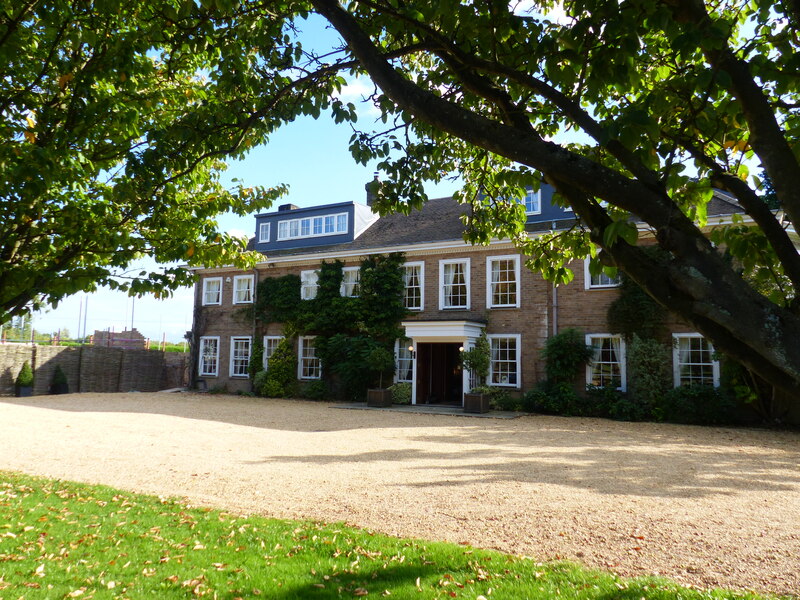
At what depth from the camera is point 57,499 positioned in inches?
266

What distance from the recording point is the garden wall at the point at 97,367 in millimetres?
24000

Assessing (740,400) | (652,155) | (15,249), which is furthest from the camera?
(740,400)

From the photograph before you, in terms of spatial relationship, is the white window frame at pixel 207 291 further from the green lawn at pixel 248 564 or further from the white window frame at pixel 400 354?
the green lawn at pixel 248 564

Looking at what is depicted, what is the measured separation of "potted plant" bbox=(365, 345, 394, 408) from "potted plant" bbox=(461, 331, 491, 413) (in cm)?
297

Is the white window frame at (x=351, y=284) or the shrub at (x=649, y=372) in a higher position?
the white window frame at (x=351, y=284)

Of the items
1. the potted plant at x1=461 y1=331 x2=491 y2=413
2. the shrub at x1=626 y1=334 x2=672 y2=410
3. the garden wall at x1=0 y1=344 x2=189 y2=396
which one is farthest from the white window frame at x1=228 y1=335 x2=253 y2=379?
the shrub at x1=626 y1=334 x2=672 y2=410

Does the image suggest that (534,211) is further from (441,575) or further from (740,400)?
(441,575)

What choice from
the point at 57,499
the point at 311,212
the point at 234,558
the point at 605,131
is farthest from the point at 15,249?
the point at 311,212

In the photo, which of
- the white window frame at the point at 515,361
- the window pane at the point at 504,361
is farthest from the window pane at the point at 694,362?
the window pane at the point at 504,361

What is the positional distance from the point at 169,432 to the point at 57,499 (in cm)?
681

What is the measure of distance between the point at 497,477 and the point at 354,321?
14.4 meters

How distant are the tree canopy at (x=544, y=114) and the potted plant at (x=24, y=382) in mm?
20212

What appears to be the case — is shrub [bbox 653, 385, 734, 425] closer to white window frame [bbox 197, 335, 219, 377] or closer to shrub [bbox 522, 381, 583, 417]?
shrub [bbox 522, 381, 583, 417]

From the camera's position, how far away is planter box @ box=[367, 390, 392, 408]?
65.4 ft
